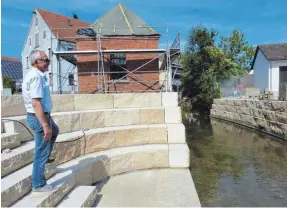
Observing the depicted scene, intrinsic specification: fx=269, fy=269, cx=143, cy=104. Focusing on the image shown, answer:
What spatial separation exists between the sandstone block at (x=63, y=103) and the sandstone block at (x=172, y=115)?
2310mm

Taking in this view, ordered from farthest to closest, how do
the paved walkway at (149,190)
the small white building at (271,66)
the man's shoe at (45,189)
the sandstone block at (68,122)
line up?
the small white building at (271,66) < the sandstone block at (68,122) < the paved walkway at (149,190) < the man's shoe at (45,189)

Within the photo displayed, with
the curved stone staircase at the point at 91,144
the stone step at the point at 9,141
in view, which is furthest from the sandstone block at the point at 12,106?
the stone step at the point at 9,141

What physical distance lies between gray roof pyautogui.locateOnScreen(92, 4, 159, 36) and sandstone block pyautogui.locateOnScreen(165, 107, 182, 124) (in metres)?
7.42

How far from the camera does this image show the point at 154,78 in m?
13.3

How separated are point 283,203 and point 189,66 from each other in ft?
68.0

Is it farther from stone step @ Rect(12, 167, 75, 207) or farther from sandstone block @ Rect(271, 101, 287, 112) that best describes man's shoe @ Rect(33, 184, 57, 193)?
sandstone block @ Rect(271, 101, 287, 112)

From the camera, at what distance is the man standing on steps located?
306 centimetres

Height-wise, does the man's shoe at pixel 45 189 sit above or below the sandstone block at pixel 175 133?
below

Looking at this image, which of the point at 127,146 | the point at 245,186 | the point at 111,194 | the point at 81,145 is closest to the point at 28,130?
the point at 81,145

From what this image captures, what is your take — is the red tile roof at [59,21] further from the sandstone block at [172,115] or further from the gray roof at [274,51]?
the sandstone block at [172,115]

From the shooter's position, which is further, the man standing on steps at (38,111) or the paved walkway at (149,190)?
the paved walkway at (149,190)

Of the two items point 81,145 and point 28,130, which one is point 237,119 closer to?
point 81,145

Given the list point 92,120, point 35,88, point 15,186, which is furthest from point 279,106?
point 15,186

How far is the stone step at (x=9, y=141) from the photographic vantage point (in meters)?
3.77
